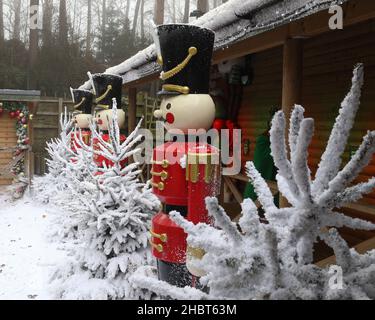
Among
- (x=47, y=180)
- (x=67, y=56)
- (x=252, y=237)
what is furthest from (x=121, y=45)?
(x=252, y=237)

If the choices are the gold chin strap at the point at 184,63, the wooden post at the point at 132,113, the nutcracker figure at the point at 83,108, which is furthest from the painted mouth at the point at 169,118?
the nutcracker figure at the point at 83,108

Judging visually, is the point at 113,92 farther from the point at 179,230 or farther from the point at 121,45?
the point at 121,45

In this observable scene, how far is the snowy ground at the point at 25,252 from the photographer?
4797mm

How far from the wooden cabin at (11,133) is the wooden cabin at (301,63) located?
3.71 m

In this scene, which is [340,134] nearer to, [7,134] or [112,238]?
[112,238]

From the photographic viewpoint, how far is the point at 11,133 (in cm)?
1205

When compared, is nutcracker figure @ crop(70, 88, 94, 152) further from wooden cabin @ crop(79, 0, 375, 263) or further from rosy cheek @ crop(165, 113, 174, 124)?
rosy cheek @ crop(165, 113, 174, 124)

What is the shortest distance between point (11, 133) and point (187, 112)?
10187 mm

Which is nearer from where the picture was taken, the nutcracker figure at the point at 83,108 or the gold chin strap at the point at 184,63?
the gold chin strap at the point at 184,63

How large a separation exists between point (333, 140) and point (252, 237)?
1.36 ft

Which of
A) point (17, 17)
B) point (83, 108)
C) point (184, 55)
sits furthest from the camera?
point (17, 17)

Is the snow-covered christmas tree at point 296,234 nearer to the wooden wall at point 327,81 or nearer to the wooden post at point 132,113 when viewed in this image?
the wooden wall at point 327,81

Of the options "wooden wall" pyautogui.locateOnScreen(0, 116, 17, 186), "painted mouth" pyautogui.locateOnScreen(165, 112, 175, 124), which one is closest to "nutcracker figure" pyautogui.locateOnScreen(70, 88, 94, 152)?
"wooden wall" pyautogui.locateOnScreen(0, 116, 17, 186)

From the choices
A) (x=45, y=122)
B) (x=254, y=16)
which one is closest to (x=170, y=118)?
(x=254, y=16)
